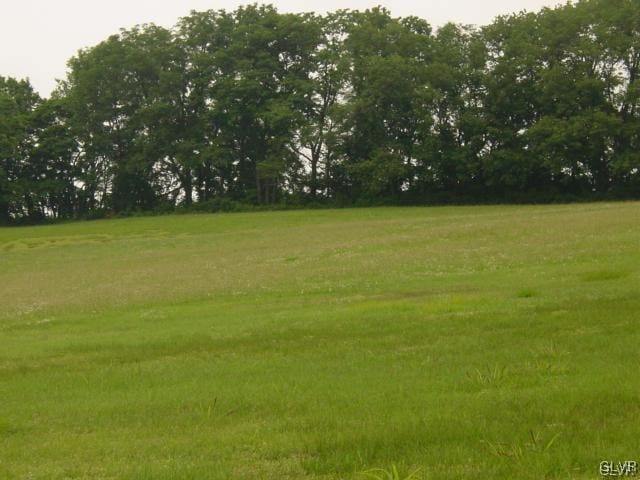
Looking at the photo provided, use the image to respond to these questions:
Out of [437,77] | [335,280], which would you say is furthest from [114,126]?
[335,280]

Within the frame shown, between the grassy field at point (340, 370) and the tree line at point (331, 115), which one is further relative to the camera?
the tree line at point (331, 115)

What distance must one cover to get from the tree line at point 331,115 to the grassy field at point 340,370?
44.3 metres

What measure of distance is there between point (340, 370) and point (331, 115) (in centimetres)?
7136

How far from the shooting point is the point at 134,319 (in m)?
23.6

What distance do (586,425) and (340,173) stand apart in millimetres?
81448

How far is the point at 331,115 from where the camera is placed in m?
82.8

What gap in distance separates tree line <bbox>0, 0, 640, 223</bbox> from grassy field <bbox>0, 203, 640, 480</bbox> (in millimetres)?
44345

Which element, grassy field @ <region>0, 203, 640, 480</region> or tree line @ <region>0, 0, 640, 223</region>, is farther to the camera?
tree line @ <region>0, 0, 640, 223</region>

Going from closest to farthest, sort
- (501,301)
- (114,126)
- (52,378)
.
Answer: (52,378) < (501,301) < (114,126)

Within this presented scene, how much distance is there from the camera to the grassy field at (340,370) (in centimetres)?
852

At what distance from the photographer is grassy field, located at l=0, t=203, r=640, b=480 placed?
852 cm

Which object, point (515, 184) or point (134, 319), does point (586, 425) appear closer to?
point (134, 319)

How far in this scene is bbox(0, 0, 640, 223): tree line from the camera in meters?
74.6

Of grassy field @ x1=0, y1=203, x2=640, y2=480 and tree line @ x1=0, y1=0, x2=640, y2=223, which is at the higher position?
tree line @ x1=0, y1=0, x2=640, y2=223
